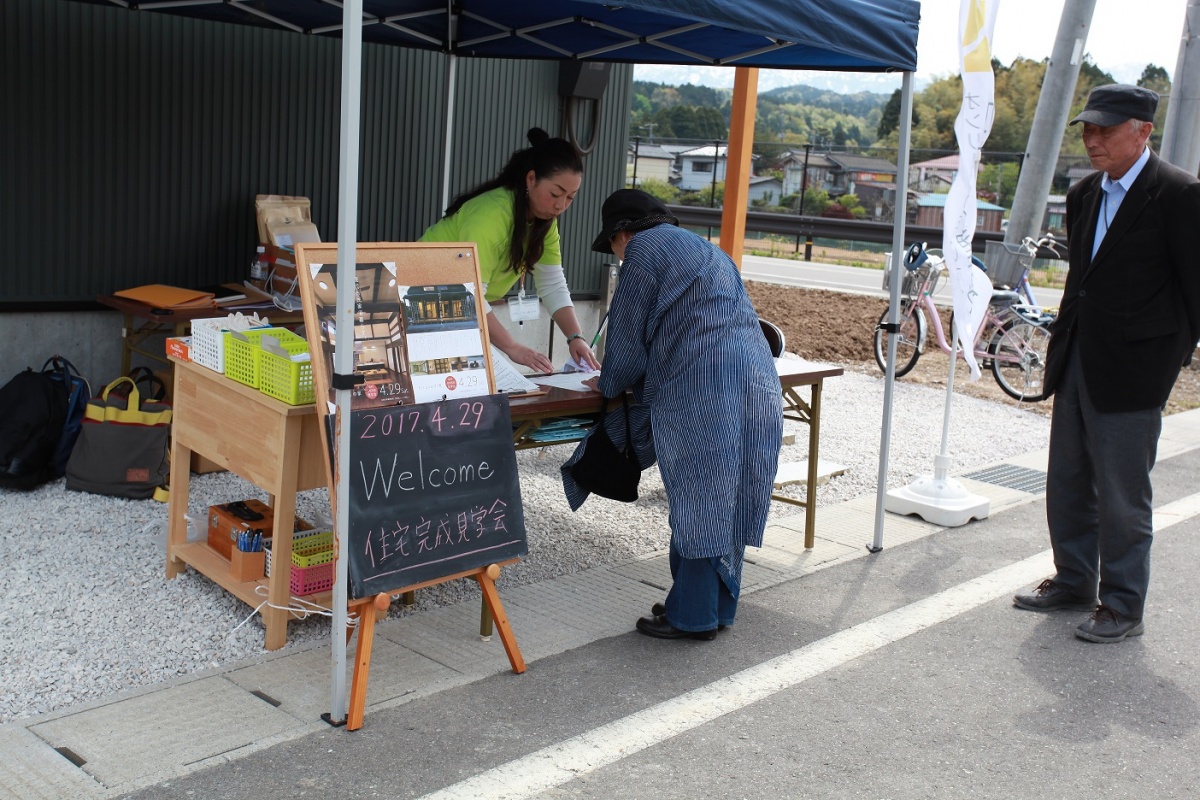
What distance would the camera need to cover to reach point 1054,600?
4.87 metres

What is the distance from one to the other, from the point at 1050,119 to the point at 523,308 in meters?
7.44

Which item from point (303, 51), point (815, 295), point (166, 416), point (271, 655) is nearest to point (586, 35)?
point (303, 51)

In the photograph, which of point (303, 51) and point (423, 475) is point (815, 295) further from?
point (423, 475)

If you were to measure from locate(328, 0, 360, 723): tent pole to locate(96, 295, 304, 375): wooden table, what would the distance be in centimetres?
242

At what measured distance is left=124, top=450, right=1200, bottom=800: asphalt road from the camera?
10.7 ft

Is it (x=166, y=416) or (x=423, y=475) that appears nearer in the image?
(x=423, y=475)

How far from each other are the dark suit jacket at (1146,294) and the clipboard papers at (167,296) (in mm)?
4090

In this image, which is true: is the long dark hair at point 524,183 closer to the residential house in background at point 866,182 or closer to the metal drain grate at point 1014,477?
the metal drain grate at point 1014,477

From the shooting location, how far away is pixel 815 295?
14719 mm

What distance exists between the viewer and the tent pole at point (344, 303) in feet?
10.1

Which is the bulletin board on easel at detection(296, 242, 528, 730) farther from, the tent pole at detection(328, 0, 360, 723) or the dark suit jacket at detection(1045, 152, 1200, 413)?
the dark suit jacket at detection(1045, 152, 1200, 413)

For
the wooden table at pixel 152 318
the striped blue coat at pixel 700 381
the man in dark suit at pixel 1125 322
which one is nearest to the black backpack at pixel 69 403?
the wooden table at pixel 152 318

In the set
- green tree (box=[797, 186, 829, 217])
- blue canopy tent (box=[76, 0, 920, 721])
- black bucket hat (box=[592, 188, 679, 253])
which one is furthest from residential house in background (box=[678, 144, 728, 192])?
black bucket hat (box=[592, 188, 679, 253])

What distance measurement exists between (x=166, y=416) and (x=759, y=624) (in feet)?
9.83
